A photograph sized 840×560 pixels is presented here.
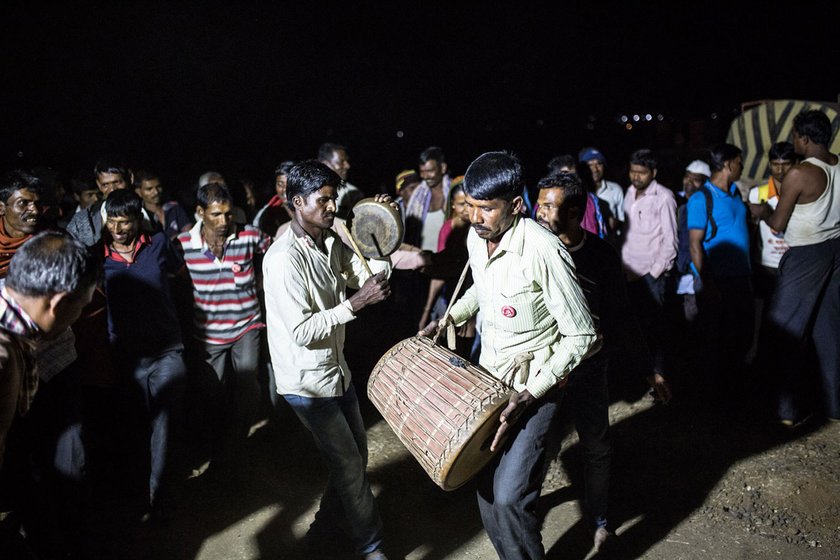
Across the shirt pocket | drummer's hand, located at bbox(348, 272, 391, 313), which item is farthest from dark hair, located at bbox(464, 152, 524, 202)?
drummer's hand, located at bbox(348, 272, 391, 313)

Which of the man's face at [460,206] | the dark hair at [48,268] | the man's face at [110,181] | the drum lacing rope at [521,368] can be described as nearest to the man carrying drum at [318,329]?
Result: the drum lacing rope at [521,368]

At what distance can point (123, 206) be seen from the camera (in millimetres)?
3473

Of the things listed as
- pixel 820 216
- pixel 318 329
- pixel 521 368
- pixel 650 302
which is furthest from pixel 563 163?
pixel 318 329

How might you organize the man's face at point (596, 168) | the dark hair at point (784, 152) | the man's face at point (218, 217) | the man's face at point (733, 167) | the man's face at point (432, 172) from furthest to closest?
1. the man's face at point (596, 168)
2. the man's face at point (432, 172)
3. the dark hair at point (784, 152)
4. the man's face at point (733, 167)
5. the man's face at point (218, 217)

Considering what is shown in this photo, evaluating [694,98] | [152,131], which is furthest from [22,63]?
[694,98]

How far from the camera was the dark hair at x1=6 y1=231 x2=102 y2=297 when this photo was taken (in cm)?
179

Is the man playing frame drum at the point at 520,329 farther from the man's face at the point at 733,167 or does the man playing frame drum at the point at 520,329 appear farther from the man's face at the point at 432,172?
the man's face at the point at 432,172

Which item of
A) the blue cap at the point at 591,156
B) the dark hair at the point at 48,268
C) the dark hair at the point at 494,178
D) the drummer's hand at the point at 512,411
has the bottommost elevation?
the drummer's hand at the point at 512,411

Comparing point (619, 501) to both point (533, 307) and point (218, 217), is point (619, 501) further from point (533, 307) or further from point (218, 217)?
point (218, 217)

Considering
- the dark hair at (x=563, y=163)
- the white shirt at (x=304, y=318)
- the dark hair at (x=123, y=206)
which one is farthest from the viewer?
the dark hair at (x=563, y=163)

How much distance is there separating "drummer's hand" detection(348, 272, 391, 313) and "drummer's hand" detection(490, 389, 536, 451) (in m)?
0.83

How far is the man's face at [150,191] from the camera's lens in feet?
18.3

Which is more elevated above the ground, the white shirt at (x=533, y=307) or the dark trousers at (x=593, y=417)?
the white shirt at (x=533, y=307)

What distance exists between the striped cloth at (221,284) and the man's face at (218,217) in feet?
0.25
